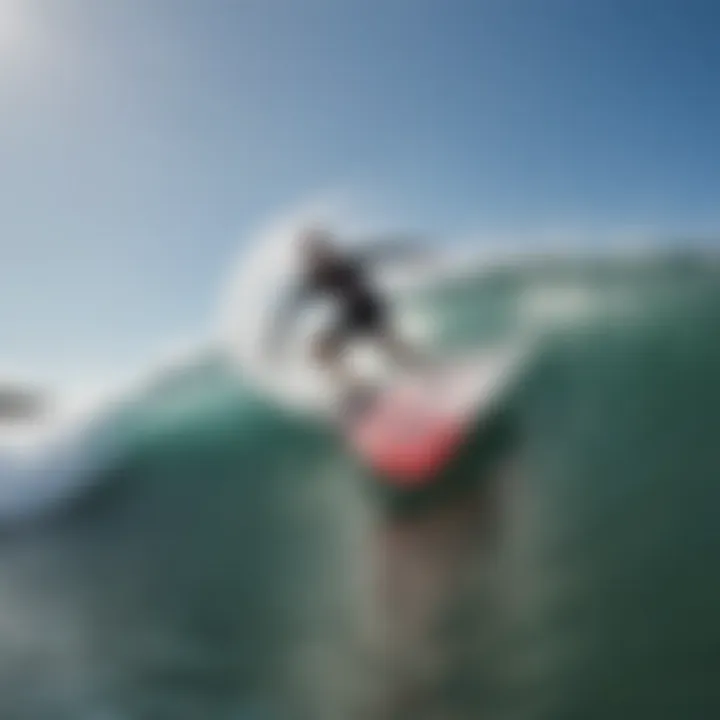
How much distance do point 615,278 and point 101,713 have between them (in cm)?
380

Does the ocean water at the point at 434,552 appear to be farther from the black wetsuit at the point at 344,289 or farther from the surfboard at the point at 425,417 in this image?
the black wetsuit at the point at 344,289

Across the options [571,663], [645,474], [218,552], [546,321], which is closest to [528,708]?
[571,663]

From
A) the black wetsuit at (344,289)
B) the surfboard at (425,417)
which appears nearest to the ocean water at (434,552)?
the surfboard at (425,417)

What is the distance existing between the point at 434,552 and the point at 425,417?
69cm

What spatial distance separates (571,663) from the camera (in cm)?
266

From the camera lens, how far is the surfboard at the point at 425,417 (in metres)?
3.74

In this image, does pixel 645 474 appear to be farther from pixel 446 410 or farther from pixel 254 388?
pixel 254 388

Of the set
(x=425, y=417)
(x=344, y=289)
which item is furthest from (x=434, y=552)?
(x=344, y=289)

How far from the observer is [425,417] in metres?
3.87

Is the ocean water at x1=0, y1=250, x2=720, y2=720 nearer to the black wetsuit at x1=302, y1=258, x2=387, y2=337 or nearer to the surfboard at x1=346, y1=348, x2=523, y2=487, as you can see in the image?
the surfboard at x1=346, y1=348, x2=523, y2=487

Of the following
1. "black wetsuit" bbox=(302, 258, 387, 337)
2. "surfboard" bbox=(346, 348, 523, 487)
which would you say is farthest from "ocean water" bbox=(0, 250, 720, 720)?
"black wetsuit" bbox=(302, 258, 387, 337)

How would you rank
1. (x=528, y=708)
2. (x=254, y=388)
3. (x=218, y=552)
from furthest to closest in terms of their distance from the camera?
1. (x=254, y=388)
2. (x=218, y=552)
3. (x=528, y=708)

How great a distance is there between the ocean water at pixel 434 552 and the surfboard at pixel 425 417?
10cm

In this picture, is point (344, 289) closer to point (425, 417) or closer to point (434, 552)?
point (425, 417)
